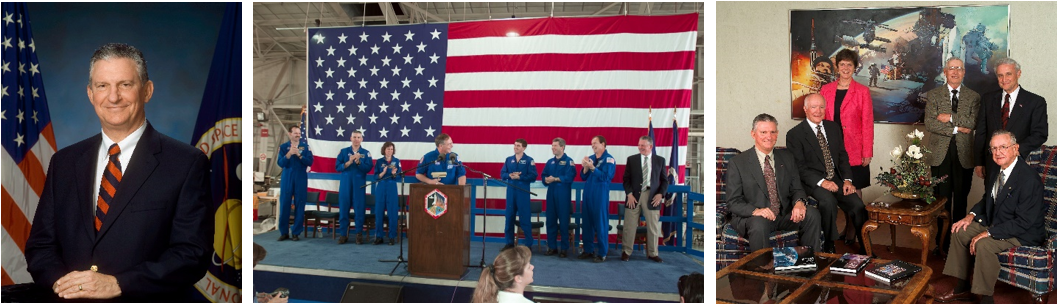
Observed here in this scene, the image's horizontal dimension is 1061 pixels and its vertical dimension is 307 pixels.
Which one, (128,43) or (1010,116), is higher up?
(128,43)

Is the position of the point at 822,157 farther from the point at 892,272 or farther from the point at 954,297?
the point at 892,272

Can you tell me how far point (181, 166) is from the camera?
106 inches

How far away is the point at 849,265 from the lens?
2.71 metres

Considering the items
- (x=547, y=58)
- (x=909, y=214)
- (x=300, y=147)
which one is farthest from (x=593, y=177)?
(x=300, y=147)

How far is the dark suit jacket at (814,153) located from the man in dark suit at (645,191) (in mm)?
1118

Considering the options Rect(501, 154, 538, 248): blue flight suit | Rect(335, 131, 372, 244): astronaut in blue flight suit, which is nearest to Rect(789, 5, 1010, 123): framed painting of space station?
Rect(501, 154, 538, 248): blue flight suit

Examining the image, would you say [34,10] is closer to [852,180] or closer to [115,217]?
[115,217]

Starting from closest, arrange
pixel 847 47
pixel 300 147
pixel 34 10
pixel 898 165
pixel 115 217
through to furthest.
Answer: pixel 115 217 < pixel 34 10 < pixel 898 165 < pixel 847 47 < pixel 300 147

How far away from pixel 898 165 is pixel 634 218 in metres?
2.02

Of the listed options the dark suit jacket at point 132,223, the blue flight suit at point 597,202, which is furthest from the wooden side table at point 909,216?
the dark suit jacket at point 132,223

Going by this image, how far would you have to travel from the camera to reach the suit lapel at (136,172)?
2.57 meters

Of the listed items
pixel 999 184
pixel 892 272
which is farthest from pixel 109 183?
pixel 999 184

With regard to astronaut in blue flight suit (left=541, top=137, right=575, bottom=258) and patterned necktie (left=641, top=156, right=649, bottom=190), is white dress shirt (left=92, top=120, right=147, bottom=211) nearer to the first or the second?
astronaut in blue flight suit (left=541, top=137, right=575, bottom=258)

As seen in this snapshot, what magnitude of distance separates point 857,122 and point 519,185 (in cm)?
272
